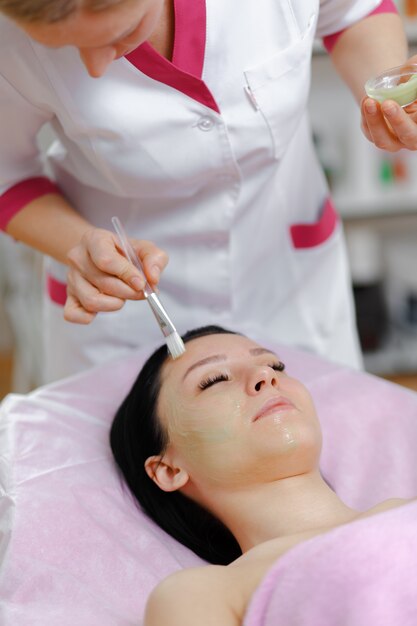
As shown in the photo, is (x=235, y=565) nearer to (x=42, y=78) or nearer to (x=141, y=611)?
(x=141, y=611)

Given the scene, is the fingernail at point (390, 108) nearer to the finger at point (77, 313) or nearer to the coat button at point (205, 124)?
the coat button at point (205, 124)

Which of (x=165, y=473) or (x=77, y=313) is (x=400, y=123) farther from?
(x=165, y=473)

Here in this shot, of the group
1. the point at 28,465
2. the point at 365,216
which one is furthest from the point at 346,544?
the point at 365,216

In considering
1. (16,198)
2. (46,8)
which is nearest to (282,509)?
(16,198)

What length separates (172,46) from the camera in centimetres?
129

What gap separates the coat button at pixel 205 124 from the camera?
1.33 meters

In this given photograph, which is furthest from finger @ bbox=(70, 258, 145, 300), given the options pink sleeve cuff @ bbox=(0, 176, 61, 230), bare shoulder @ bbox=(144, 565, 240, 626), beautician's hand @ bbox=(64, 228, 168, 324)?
bare shoulder @ bbox=(144, 565, 240, 626)

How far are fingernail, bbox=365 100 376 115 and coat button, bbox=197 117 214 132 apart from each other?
0.81ft

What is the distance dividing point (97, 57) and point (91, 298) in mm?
335

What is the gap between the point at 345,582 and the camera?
3.42ft

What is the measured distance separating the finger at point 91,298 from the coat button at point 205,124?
0.31 metres

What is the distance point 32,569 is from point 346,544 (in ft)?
1.53

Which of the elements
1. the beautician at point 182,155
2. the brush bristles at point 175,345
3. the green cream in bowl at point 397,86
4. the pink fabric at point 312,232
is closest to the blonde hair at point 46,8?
the beautician at point 182,155

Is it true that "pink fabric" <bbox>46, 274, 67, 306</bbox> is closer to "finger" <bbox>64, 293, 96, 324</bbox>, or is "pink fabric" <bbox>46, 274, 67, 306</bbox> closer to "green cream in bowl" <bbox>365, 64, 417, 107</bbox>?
"finger" <bbox>64, 293, 96, 324</bbox>
